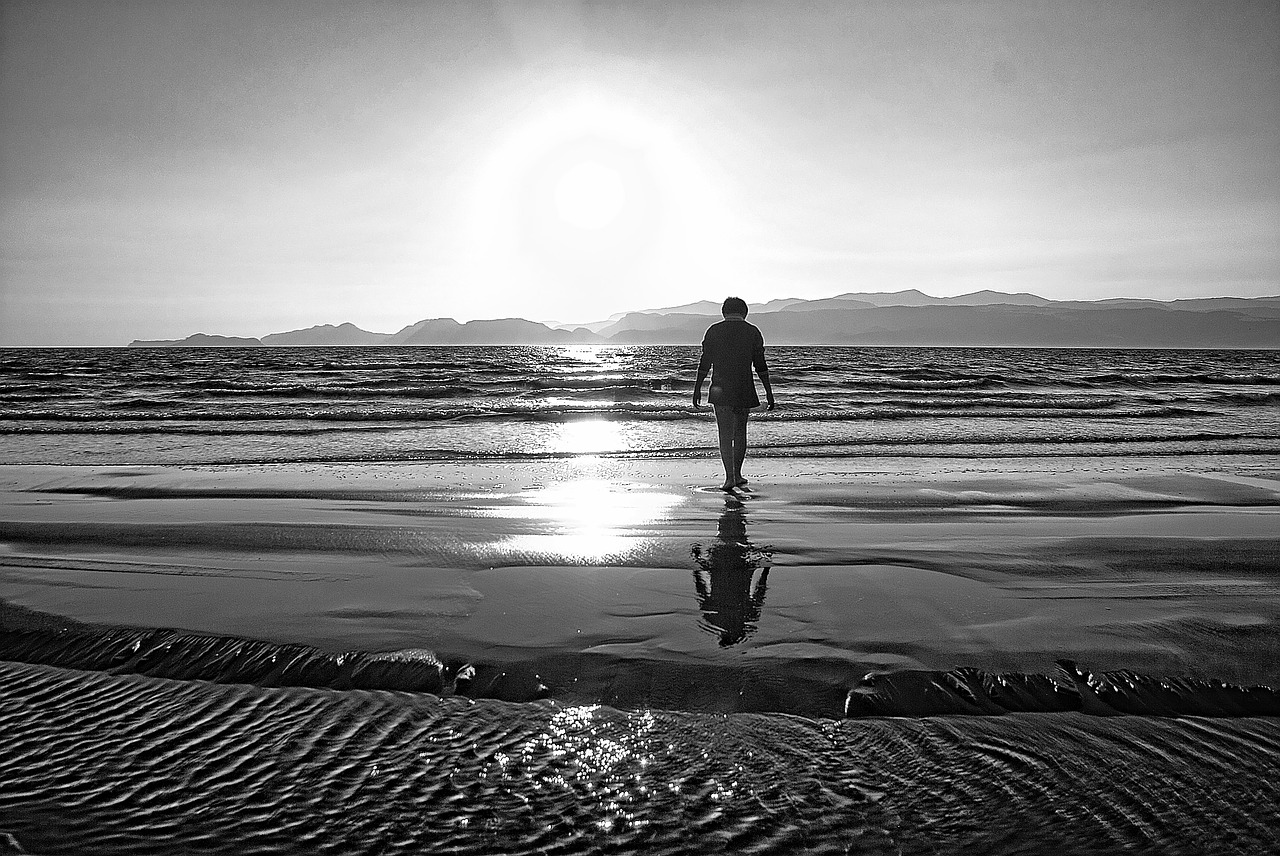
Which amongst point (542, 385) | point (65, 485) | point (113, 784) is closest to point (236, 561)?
point (113, 784)

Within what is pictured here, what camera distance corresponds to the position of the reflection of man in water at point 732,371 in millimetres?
8477

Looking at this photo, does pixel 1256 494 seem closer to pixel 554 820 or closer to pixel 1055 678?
pixel 1055 678

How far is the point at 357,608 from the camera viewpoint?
4.25 metres

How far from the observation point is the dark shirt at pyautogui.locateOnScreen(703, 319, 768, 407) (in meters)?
8.47

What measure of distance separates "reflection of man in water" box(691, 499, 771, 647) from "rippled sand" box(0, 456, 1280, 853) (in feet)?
0.10

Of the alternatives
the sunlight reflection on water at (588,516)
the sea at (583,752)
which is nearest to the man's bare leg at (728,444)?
the sunlight reflection on water at (588,516)

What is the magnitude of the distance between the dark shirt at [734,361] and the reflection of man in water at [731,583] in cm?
223

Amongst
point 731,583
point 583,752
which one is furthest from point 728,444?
point 583,752

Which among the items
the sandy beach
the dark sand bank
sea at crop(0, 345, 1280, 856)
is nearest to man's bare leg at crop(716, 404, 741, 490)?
the sandy beach

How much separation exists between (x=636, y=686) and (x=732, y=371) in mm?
5723

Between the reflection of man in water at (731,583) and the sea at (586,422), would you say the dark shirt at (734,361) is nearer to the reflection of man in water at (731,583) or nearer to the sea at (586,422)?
the reflection of man in water at (731,583)

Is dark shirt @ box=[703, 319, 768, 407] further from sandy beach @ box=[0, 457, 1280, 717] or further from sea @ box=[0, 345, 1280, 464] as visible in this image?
sea @ box=[0, 345, 1280, 464]

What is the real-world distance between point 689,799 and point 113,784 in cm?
190

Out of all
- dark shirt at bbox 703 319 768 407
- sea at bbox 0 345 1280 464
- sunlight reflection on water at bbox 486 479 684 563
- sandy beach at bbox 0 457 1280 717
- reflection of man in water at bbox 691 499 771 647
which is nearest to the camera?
sandy beach at bbox 0 457 1280 717
